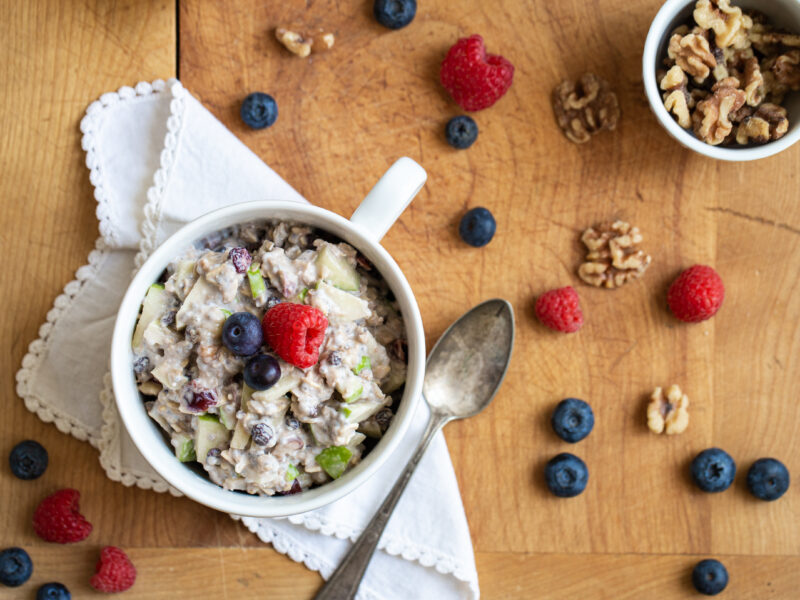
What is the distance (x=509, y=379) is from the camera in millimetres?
1729

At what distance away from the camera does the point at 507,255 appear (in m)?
1.73

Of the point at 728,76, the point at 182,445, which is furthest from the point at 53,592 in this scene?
the point at 728,76

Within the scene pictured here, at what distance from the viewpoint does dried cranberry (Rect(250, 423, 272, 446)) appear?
124 centimetres

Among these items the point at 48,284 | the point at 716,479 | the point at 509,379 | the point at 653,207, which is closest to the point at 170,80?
the point at 48,284

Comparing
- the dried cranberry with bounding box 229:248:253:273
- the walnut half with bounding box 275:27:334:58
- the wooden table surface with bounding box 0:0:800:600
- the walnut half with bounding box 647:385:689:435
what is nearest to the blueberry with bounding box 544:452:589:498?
the wooden table surface with bounding box 0:0:800:600

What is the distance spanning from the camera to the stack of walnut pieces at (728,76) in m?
1.58

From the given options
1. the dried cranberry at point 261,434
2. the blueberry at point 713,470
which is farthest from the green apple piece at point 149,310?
the blueberry at point 713,470

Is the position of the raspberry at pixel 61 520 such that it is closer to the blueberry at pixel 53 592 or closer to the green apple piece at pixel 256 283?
the blueberry at pixel 53 592

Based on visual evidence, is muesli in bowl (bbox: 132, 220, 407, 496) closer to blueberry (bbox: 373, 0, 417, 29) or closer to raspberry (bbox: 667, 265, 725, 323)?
blueberry (bbox: 373, 0, 417, 29)

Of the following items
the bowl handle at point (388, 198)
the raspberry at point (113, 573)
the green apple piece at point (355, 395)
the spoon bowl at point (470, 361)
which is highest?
the bowl handle at point (388, 198)

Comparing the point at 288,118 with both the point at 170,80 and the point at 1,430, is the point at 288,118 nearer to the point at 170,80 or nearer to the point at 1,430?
the point at 170,80

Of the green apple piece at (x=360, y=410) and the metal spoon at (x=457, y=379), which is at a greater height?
the green apple piece at (x=360, y=410)

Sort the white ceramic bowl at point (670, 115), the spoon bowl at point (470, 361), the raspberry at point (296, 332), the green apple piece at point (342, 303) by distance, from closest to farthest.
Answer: the raspberry at point (296, 332), the green apple piece at point (342, 303), the white ceramic bowl at point (670, 115), the spoon bowl at point (470, 361)

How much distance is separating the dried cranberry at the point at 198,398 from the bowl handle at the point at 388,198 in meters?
0.37
